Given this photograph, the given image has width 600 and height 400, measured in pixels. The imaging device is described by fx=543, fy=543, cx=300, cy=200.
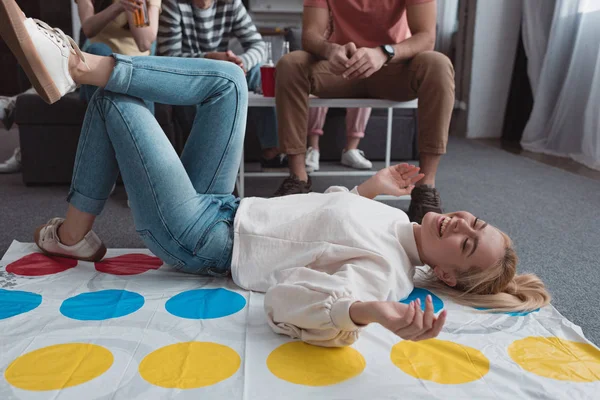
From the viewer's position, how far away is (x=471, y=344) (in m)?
1.06

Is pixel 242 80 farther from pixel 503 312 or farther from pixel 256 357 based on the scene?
pixel 503 312

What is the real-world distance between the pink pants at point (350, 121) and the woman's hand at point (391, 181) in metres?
1.58

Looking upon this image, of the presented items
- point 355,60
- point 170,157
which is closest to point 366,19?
point 355,60

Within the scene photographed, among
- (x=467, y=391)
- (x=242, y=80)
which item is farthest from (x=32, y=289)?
(x=467, y=391)

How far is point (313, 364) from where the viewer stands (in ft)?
3.15

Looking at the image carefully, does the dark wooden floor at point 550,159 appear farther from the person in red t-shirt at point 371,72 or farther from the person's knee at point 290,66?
the person's knee at point 290,66

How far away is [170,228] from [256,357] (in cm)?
36

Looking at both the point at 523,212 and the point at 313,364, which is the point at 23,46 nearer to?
the point at 313,364

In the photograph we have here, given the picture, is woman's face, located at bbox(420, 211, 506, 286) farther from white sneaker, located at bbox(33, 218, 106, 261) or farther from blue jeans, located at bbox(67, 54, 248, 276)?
white sneaker, located at bbox(33, 218, 106, 261)

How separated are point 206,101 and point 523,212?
144 centimetres

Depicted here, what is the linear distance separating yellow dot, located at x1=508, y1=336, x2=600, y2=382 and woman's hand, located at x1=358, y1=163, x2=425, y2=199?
0.49 m

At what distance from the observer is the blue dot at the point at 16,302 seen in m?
1.12

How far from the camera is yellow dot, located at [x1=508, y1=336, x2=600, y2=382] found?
0.96 metres

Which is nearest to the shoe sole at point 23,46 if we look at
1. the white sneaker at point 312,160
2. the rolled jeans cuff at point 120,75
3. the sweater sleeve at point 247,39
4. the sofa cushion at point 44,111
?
the rolled jeans cuff at point 120,75
